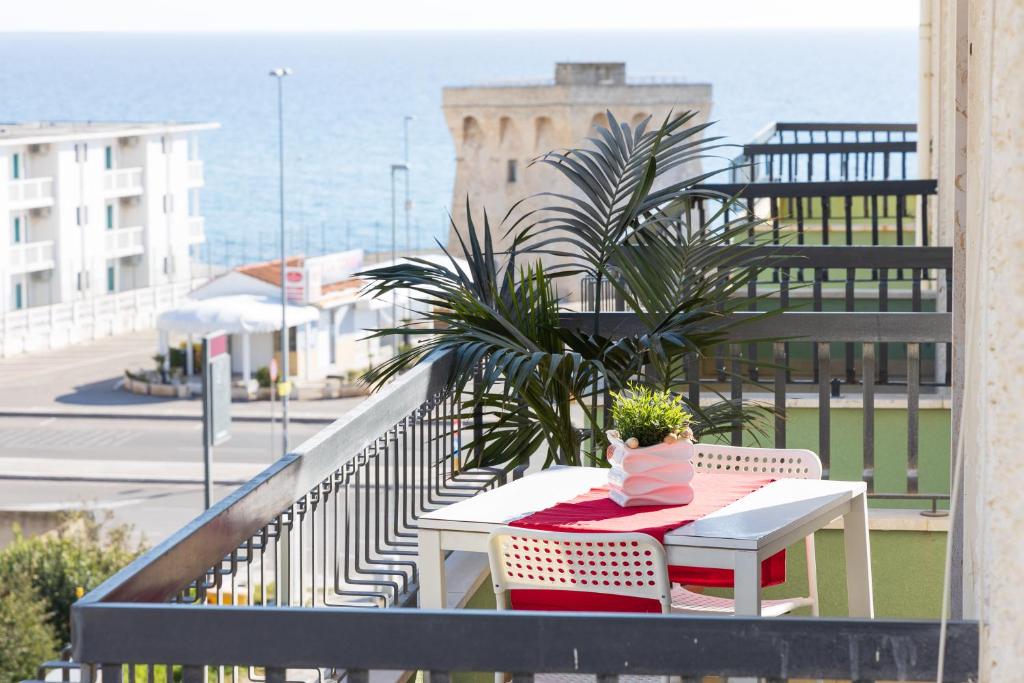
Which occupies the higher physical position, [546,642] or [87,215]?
[87,215]

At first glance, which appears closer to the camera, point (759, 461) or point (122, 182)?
point (759, 461)

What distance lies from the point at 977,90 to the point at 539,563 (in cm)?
122

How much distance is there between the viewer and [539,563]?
313cm

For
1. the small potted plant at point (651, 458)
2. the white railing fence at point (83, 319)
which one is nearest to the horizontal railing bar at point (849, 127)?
the small potted plant at point (651, 458)

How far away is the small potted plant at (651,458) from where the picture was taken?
3475 mm

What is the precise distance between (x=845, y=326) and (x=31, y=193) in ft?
178

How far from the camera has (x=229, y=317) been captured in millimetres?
44906

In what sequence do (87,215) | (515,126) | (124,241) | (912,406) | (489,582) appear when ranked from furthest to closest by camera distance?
(124,241), (87,215), (515,126), (912,406), (489,582)

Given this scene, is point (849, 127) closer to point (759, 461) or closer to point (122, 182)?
point (759, 461)

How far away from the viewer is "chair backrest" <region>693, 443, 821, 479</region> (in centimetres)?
405

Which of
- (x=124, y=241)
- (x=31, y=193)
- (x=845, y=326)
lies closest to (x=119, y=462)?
(x=31, y=193)

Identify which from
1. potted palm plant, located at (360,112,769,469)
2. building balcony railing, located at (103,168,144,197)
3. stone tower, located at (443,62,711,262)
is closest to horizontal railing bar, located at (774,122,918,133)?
potted palm plant, located at (360,112,769,469)

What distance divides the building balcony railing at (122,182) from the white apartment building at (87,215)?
0.04m

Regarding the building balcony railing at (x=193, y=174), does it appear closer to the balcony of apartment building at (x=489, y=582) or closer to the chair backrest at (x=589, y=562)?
the balcony of apartment building at (x=489, y=582)
